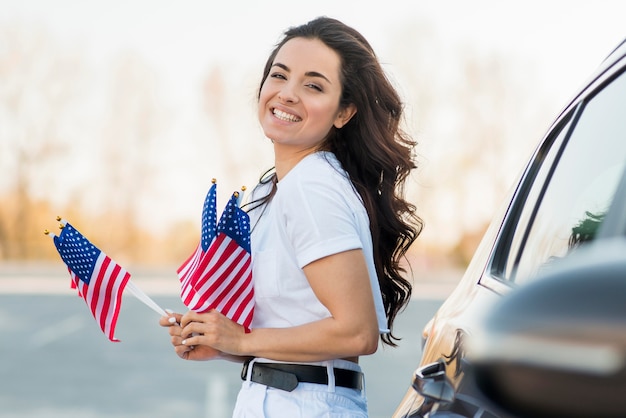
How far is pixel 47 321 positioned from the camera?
19.2m

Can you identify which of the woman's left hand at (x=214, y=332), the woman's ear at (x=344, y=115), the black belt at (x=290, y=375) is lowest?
the black belt at (x=290, y=375)

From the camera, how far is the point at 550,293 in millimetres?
885

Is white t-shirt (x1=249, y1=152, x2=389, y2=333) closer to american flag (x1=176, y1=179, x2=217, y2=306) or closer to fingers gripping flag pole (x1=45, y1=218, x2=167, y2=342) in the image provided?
american flag (x1=176, y1=179, x2=217, y2=306)

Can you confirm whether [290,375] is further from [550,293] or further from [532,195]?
[550,293]

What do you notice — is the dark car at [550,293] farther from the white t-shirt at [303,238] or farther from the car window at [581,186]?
the white t-shirt at [303,238]

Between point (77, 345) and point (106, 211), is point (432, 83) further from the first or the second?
point (77, 345)

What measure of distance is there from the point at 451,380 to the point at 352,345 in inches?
21.1

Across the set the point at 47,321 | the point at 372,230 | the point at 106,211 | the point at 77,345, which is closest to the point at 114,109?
the point at 106,211

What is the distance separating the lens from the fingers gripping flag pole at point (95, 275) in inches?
109

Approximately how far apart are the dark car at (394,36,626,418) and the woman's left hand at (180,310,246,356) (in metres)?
0.42

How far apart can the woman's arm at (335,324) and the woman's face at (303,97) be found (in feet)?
1.39

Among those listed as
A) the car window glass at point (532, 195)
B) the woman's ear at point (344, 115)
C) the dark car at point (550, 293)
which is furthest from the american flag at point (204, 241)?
the car window glass at point (532, 195)

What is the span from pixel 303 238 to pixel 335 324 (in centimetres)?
20

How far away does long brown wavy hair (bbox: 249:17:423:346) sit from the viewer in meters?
2.76
